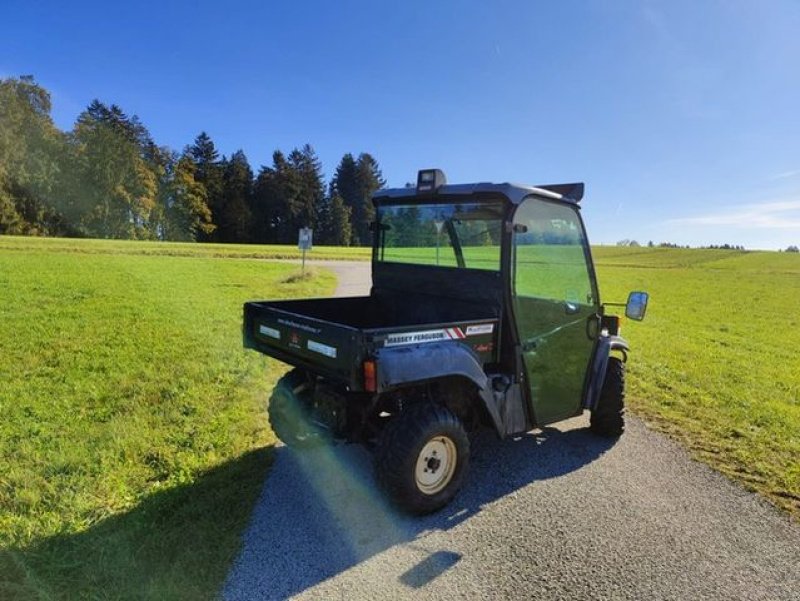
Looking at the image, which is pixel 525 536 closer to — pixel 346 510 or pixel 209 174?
pixel 346 510

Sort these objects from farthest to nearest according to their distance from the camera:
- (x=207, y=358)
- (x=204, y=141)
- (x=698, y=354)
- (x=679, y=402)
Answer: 1. (x=204, y=141)
2. (x=698, y=354)
3. (x=207, y=358)
4. (x=679, y=402)

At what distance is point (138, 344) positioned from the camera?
27.7ft

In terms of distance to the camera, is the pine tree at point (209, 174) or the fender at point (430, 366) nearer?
the fender at point (430, 366)

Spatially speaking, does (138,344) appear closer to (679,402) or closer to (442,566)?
(442,566)

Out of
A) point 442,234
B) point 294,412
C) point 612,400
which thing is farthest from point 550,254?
point 294,412

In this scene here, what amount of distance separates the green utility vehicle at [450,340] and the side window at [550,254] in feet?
0.04

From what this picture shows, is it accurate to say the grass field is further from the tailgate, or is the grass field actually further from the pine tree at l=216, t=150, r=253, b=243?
the pine tree at l=216, t=150, r=253, b=243

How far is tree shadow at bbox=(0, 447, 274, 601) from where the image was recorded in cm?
264

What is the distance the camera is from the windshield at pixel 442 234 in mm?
4042

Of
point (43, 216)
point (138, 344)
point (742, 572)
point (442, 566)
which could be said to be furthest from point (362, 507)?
point (43, 216)

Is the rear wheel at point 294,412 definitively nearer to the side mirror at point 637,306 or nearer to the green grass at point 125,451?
the green grass at point 125,451

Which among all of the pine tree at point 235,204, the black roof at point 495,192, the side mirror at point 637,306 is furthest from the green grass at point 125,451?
the pine tree at point 235,204

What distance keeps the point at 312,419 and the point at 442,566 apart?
5.21ft

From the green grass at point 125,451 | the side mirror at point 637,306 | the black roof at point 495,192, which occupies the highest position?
the black roof at point 495,192
